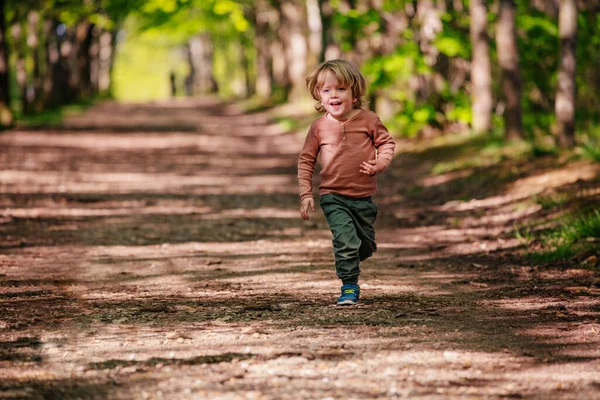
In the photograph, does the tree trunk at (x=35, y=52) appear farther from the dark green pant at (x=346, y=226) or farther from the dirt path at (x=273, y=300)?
the dark green pant at (x=346, y=226)

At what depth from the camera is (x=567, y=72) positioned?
546 inches

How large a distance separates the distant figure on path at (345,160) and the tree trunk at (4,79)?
2178cm

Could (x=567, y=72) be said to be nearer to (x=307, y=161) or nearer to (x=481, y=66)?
(x=481, y=66)

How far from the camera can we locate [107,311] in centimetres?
649

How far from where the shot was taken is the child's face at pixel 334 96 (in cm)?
657

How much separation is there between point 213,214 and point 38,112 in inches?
945

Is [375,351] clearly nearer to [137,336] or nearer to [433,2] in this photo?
[137,336]

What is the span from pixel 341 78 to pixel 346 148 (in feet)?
1.66

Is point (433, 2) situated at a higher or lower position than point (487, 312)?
higher

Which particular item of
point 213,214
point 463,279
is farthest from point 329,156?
point 213,214

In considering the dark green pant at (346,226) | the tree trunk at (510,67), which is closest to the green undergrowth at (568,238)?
the dark green pant at (346,226)

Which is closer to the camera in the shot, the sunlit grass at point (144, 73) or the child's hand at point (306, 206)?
the child's hand at point (306, 206)

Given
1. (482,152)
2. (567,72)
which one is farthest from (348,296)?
(482,152)

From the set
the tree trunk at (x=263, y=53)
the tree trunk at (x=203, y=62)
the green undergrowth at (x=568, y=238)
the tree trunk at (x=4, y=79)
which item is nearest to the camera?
the green undergrowth at (x=568, y=238)
